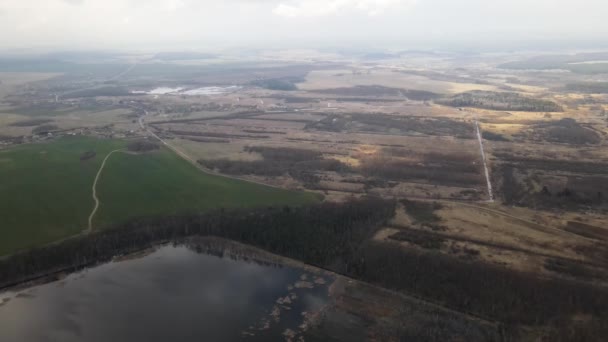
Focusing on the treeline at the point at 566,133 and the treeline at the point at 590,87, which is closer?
the treeline at the point at 566,133

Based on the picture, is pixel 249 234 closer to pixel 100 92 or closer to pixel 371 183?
pixel 371 183

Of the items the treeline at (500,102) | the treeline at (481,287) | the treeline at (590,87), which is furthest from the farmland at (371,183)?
the treeline at (590,87)

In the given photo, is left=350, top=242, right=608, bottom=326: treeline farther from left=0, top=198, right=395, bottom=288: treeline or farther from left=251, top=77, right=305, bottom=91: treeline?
left=251, top=77, right=305, bottom=91: treeline

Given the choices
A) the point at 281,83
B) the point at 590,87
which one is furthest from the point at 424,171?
the point at 590,87

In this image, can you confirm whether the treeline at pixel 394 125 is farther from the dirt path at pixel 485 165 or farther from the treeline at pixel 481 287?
the treeline at pixel 481 287

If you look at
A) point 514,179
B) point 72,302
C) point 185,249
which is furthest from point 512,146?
point 72,302

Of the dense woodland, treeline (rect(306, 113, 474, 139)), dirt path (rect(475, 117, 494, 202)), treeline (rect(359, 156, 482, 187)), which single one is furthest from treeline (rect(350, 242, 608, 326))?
treeline (rect(306, 113, 474, 139))

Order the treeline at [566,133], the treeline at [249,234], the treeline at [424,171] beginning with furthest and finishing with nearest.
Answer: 1. the treeline at [566,133]
2. the treeline at [424,171]
3. the treeline at [249,234]
